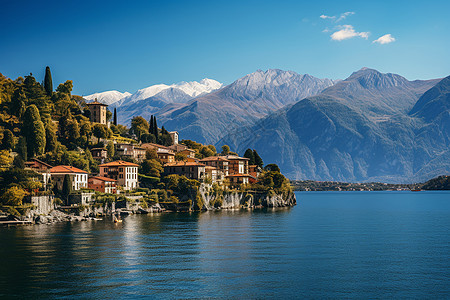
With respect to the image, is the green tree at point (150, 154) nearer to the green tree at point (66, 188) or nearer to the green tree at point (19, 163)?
the green tree at point (66, 188)

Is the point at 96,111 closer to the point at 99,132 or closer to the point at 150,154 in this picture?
the point at 99,132

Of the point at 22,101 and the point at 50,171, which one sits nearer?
the point at 50,171

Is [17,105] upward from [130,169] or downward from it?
upward

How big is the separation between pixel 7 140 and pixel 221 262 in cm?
7453

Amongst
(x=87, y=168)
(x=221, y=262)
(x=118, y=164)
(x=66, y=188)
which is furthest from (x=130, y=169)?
(x=221, y=262)

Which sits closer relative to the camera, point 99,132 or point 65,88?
point 99,132

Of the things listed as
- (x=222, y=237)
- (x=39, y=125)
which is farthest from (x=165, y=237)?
(x=39, y=125)

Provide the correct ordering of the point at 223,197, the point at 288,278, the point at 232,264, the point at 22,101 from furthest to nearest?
the point at 223,197, the point at 22,101, the point at 232,264, the point at 288,278

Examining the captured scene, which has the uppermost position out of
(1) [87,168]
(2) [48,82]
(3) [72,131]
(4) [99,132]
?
(2) [48,82]

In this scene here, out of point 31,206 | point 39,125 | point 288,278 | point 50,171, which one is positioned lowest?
point 288,278

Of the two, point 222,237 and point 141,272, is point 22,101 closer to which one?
point 222,237

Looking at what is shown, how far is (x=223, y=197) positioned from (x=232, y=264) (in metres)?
86.9

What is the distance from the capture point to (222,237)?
7369 centimetres

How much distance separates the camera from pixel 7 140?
111188mm
